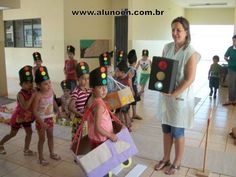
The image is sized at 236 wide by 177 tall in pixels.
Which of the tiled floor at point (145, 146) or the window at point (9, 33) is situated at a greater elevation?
the window at point (9, 33)

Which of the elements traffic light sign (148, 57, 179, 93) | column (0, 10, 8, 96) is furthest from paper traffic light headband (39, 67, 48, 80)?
column (0, 10, 8, 96)

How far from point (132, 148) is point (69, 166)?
3.34 feet

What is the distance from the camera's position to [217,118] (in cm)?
479

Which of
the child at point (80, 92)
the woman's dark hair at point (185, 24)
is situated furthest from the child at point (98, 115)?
the woman's dark hair at point (185, 24)

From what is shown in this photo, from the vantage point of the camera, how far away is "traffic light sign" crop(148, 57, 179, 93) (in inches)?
92.2

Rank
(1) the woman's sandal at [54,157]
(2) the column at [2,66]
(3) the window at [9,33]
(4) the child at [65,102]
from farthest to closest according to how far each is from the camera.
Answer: (3) the window at [9,33]
(2) the column at [2,66]
(4) the child at [65,102]
(1) the woman's sandal at [54,157]

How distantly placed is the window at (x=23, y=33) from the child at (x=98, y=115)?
22.7 ft

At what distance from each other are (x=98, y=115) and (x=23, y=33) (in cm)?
787

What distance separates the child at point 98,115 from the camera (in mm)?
2105

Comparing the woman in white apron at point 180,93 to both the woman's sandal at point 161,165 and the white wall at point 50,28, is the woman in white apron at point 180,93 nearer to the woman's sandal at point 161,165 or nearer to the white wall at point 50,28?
the woman's sandal at point 161,165

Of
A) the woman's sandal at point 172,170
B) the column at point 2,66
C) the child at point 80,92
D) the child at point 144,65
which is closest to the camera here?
the child at point 80,92

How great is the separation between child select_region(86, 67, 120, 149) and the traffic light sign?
1.69ft

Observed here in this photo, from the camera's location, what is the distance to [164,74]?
94.0 inches

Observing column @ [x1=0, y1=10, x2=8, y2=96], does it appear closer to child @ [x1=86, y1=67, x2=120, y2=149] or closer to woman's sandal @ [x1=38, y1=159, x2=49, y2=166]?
woman's sandal @ [x1=38, y1=159, x2=49, y2=166]
